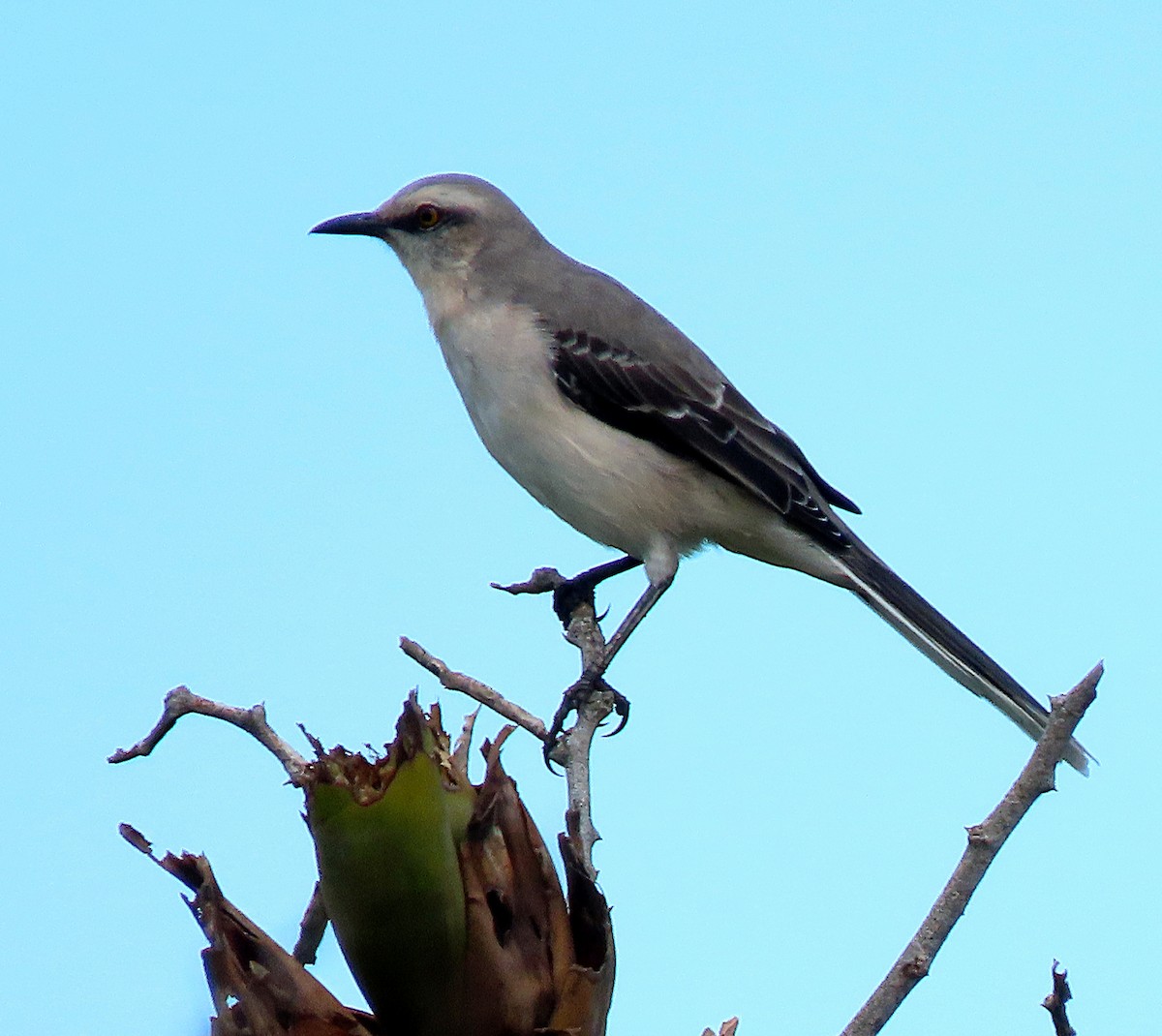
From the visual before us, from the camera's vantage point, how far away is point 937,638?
20.7 ft

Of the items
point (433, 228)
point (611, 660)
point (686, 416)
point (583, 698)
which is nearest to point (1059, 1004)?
point (583, 698)

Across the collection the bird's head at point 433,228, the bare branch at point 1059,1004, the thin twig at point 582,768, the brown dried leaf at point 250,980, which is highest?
the bird's head at point 433,228

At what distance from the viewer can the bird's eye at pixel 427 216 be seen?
6.80 meters

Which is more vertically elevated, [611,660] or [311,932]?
[611,660]

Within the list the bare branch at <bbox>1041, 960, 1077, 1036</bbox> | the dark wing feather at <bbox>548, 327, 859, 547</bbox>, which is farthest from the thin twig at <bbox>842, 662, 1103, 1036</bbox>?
the dark wing feather at <bbox>548, 327, 859, 547</bbox>

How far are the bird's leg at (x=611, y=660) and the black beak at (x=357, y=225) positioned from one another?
6.09 feet

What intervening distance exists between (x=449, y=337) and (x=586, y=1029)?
484 centimetres

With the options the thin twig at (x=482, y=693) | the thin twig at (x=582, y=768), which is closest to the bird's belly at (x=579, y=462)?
the thin twig at (x=582, y=768)

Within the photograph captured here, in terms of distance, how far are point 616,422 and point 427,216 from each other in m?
1.33

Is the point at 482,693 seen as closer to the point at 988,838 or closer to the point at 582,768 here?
the point at 582,768

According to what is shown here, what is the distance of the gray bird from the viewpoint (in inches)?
251

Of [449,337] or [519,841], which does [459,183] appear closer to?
[449,337]

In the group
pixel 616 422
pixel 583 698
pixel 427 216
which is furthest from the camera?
pixel 427 216

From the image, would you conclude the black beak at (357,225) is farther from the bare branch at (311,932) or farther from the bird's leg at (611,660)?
the bare branch at (311,932)
